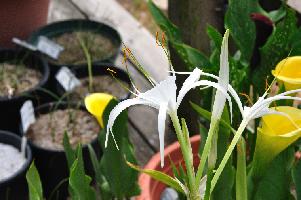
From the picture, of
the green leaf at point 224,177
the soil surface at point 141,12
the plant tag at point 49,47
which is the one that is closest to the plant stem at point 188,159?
the green leaf at point 224,177

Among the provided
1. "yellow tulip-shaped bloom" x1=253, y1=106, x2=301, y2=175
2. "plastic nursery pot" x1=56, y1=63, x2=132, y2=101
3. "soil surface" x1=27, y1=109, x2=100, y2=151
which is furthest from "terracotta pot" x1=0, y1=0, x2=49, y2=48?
"yellow tulip-shaped bloom" x1=253, y1=106, x2=301, y2=175

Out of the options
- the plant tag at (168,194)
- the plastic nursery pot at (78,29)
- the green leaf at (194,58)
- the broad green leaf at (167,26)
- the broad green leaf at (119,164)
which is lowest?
the plastic nursery pot at (78,29)

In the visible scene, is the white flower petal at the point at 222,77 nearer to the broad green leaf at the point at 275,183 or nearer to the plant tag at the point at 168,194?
the broad green leaf at the point at 275,183

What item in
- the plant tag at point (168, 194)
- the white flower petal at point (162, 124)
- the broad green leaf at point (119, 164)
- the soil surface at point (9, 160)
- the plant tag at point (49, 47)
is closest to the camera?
Answer: the white flower petal at point (162, 124)

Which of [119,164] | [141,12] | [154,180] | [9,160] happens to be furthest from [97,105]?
[141,12]

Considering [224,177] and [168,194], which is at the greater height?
[224,177]

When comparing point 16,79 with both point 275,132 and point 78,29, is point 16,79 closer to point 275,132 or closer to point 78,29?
point 78,29
